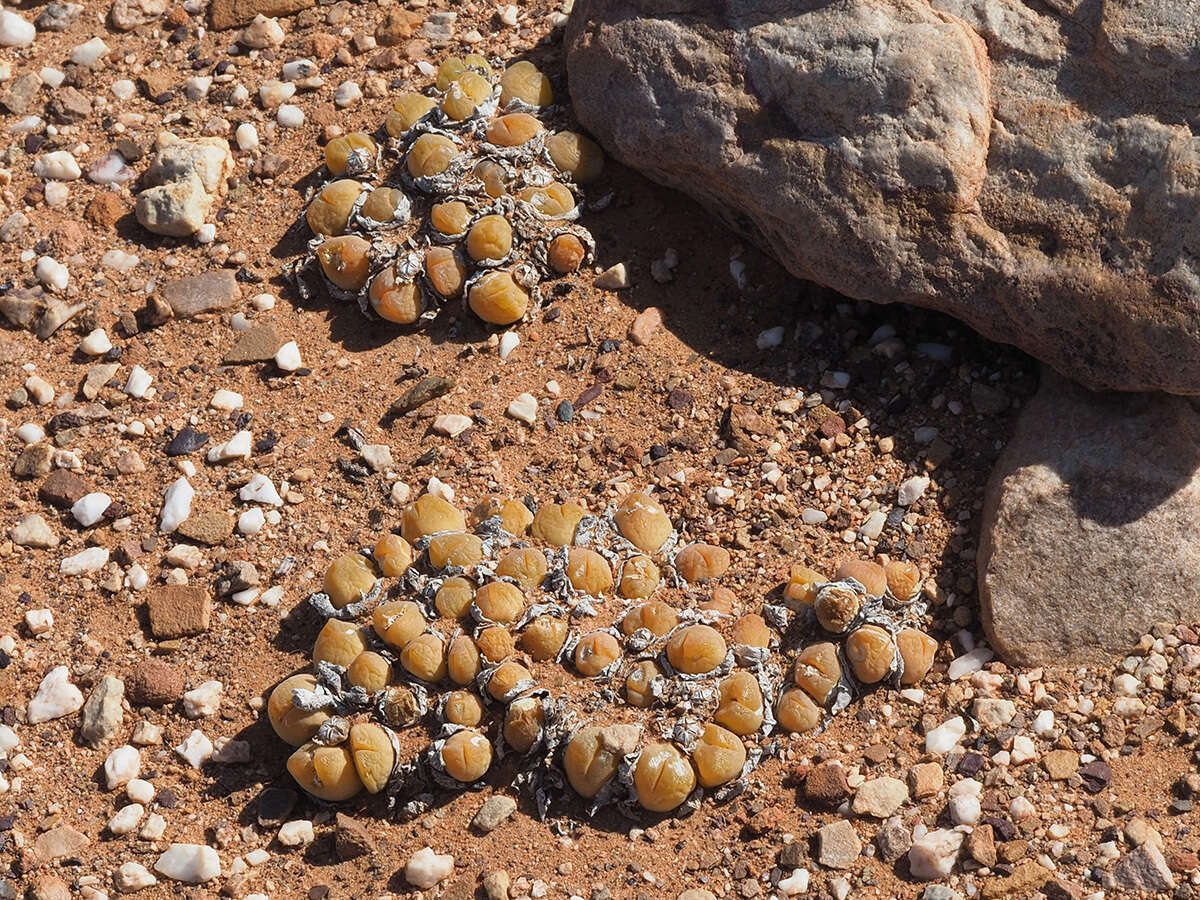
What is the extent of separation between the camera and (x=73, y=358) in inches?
187

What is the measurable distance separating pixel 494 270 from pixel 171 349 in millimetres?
1177

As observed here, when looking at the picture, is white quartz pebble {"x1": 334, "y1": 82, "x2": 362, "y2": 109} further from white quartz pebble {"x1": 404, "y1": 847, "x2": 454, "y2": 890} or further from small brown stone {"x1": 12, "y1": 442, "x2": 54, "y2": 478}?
white quartz pebble {"x1": 404, "y1": 847, "x2": 454, "y2": 890}

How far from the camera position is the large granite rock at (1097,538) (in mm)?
3902

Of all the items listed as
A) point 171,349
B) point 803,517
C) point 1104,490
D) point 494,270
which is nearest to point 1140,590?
point 1104,490

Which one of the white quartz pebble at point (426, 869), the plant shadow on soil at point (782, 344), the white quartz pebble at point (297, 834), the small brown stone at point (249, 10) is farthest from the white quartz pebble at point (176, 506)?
the small brown stone at point (249, 10)

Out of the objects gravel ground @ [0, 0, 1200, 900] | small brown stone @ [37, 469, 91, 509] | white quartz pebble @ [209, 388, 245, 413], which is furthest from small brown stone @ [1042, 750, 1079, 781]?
small brown stone @ [37, 469, 91, 509]

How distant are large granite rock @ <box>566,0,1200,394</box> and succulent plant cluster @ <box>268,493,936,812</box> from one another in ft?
3.02

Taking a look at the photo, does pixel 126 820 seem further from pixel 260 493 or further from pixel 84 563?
pixel 260 493

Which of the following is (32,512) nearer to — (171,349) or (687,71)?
(171,349)

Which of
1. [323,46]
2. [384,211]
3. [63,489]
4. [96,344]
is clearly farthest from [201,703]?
[323,46]

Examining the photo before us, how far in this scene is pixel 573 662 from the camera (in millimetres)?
3883

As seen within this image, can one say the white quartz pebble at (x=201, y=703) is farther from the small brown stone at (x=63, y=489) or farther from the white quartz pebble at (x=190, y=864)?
the small brown stone at (x=63, y=489)

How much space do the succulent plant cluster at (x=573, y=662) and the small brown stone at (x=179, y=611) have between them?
0.39 meters

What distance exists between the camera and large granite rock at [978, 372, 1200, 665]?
3.90m
